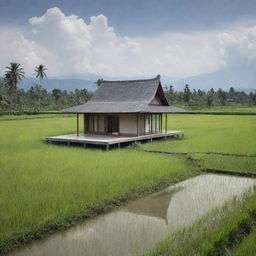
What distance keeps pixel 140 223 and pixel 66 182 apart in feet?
10.2

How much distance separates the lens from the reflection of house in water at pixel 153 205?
283 inches

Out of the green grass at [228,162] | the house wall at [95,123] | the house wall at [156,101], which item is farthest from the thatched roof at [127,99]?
the green grass at [228,162]

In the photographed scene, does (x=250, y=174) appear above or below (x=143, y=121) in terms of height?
below

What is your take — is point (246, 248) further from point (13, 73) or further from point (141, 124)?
point (13, 73)

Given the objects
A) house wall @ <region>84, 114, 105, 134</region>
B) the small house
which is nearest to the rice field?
the small house

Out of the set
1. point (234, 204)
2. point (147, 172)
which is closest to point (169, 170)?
point (147, 172)

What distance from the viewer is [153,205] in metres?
A: 7.70

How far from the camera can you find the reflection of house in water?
7.18m

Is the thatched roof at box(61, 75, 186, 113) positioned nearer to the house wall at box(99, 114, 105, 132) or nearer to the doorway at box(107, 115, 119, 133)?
the house wall at box(99, 114, 105, 132)

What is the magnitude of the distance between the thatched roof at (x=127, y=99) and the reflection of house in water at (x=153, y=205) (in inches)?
353

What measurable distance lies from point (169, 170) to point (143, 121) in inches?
347

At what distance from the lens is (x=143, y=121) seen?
19.2m

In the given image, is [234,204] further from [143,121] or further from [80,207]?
[143,121]

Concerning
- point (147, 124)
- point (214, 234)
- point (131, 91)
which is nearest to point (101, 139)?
point (147, 124)
